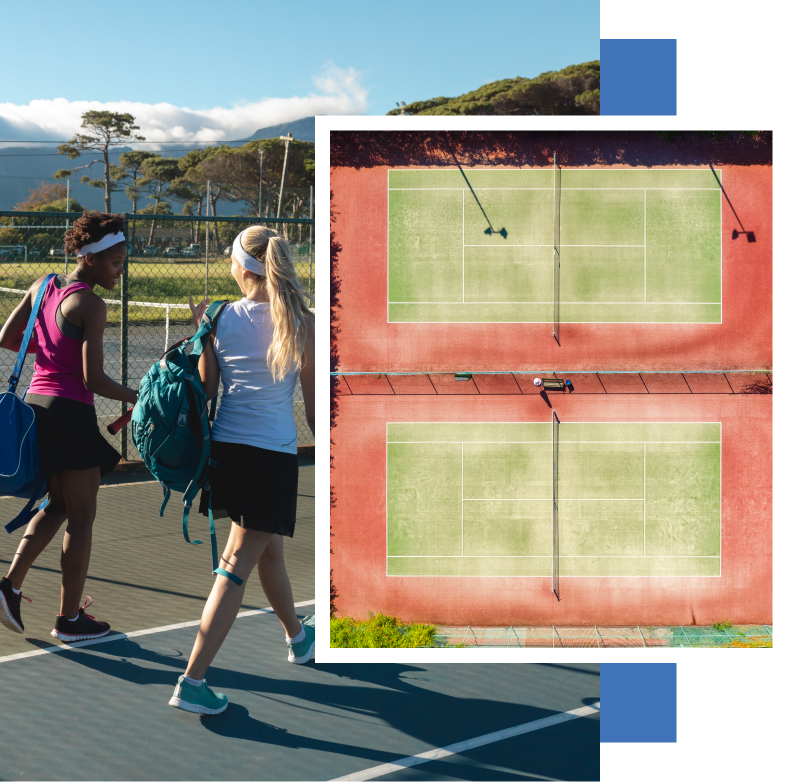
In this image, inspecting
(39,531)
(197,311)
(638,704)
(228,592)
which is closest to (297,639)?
Answer: (228,592)

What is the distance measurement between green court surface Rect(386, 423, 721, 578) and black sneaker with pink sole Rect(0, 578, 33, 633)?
2823 millimetres

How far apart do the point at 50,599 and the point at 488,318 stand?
3.70m

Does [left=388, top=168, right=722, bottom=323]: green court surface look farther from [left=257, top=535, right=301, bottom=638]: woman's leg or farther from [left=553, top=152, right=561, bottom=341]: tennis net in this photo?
[left=257, top=535, right=301, bottom=638]: woman's leg

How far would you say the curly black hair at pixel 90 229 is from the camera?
4.13 m

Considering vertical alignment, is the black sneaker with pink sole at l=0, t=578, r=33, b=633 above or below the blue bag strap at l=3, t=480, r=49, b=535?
below

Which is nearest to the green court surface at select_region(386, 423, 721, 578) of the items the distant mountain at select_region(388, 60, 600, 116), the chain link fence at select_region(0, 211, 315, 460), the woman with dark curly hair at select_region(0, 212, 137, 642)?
the woman with dark curly hair at select_region(0, 212, 137, 642)

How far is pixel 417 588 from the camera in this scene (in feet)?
6.52

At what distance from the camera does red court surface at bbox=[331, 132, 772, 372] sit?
189 centimetres

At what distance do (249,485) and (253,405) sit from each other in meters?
0.28

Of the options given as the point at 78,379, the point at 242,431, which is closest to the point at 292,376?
the point at 242,431

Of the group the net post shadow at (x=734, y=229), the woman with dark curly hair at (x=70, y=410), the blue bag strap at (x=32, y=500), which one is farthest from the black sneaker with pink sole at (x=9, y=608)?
the net post shadow at (x=734, y=229)

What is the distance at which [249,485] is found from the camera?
3279 mm

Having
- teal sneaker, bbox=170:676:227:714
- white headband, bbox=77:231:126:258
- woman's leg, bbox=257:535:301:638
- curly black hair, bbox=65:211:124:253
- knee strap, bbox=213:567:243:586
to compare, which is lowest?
teal sneaker, bbox=170:676:227:714

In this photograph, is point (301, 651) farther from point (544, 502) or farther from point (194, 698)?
point (544, 502)
